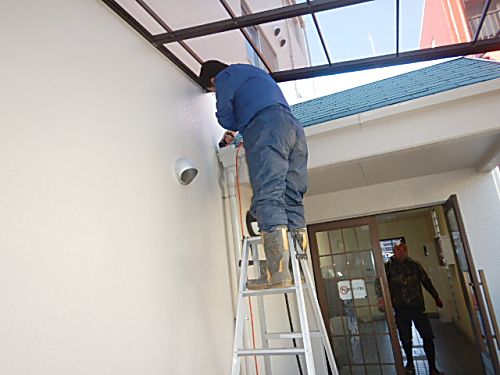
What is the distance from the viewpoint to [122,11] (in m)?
1.87

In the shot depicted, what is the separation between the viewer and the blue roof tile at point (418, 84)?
2.57 meters

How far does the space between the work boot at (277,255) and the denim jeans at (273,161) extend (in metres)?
0.04

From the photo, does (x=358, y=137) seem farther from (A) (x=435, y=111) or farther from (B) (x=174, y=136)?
(B) (x=174, y=136)

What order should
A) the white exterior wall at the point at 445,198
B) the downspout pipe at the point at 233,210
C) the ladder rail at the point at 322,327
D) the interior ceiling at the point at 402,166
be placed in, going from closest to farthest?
the ladder rail at the point at 322,327 < the downspout pipe at the point at 233,210 < the interior ceiling at the point at 402,166 < the white exterior wall at the point at 445,198

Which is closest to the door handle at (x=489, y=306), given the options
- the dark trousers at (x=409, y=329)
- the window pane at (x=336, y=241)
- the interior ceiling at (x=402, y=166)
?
the dark trousers at (x=409, y=329)

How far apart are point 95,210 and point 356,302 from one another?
3.57 metres

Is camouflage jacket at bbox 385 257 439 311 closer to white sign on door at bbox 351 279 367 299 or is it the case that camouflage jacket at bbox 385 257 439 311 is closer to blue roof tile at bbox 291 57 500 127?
white sign on door at bbox 351 279 367 299

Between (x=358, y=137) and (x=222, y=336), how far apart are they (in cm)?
165

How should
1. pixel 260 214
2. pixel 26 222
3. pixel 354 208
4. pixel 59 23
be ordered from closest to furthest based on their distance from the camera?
pixel 26 222
pixel 59 23
pixel 260 214
pixel 354 208

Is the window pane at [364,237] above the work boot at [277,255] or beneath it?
above

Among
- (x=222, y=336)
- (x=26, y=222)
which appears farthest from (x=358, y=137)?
(x=26, y=222)

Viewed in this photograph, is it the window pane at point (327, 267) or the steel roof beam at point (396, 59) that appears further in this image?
the window pane at point (327, 267)

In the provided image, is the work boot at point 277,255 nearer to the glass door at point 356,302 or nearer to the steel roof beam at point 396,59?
the steel roof beam at point 396,59

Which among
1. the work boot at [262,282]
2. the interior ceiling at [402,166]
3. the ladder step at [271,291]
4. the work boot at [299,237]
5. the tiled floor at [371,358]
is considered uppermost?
the interior ceiling at [402,166]
